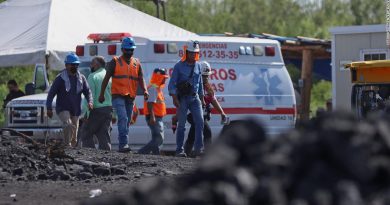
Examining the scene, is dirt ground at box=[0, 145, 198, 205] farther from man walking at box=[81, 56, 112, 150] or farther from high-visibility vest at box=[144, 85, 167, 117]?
high-visibility vest at box=[144, 85, 167, 117]

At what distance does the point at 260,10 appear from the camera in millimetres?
62500

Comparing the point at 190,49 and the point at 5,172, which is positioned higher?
the point at 190,49

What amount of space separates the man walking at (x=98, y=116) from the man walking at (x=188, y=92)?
1138 millimetres

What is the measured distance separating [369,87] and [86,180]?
194 inches

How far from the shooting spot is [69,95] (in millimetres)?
17000

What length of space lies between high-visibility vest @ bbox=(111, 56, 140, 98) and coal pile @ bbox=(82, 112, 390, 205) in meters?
12.9

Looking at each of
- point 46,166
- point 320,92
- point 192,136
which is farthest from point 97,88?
point 320,92

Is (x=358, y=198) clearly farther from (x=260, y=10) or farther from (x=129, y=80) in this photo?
(x=260, y=10)

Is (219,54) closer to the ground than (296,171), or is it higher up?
higher up

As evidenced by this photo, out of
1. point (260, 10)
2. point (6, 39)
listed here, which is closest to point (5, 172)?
point (6, 39)

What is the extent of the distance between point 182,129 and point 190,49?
124cm

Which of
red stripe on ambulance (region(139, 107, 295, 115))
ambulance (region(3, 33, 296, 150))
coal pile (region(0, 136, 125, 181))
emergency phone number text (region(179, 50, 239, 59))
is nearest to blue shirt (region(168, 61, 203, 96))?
ambulance (region(3, 33, 296, 150))

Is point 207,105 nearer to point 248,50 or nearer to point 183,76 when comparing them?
point 183,76

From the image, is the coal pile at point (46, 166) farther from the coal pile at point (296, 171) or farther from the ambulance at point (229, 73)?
the coal pile at point (296, 171)
